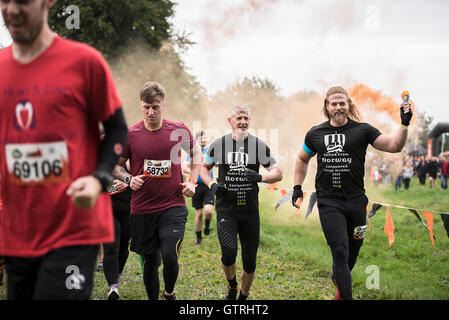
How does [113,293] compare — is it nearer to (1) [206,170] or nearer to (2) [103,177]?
(1) [206,170]

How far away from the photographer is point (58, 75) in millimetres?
2256

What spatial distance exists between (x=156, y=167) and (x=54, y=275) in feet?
8.69

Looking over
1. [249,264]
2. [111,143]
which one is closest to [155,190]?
[249,264]

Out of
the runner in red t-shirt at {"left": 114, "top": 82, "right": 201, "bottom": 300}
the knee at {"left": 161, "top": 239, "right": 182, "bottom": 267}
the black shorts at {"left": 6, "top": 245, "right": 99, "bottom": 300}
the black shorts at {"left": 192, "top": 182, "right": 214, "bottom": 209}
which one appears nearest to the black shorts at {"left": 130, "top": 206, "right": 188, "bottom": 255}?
the runner in red t-shirt at {"left": 114, "top": 82, "right": 201, "bottom": 300}

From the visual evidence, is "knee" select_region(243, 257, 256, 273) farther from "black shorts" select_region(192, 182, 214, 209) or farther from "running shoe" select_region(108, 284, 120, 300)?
"black shorts" select_region(192, 182, 214, 209)

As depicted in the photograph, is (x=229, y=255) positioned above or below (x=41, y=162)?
below

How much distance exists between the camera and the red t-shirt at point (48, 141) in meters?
2.25

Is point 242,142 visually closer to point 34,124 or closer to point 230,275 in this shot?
point 230,275

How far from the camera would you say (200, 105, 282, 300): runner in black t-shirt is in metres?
5.11

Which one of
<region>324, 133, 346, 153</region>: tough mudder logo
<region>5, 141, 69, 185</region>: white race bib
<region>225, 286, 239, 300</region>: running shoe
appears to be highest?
<region>324, 133, 346, 153</region>: tough mudder logo

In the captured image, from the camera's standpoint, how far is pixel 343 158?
4.81m

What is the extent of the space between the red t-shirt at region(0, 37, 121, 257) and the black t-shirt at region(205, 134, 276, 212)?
294cm

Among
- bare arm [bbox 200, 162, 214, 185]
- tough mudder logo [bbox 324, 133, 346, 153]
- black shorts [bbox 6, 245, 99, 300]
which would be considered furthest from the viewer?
bare arm [bbox 200, 162, 214, 185]
